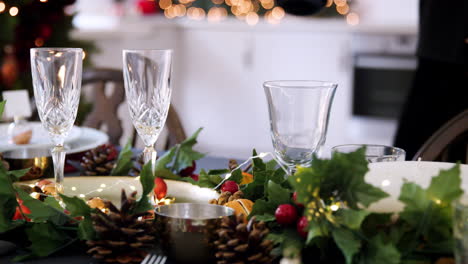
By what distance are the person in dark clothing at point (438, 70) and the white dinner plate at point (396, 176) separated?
1.35m

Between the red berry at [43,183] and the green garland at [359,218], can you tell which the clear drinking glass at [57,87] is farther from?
the green garland at [359,218]

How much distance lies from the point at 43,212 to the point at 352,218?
37cm

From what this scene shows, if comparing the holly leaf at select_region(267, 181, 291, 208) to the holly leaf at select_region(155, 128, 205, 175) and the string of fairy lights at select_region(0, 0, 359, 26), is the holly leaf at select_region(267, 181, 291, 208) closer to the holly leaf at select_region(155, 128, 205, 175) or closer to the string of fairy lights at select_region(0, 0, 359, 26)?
the holly leaf at select_region(155, 128, 205, 175)

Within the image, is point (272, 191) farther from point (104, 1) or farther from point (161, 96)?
point (104, 1)

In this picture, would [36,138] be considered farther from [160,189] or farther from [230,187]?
[230,187]

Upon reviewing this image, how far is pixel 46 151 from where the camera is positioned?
1102 mm

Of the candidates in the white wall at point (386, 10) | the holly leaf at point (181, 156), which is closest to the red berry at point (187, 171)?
the holly leaf at point (181, 156)

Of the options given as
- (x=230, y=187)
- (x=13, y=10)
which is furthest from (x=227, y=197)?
(x=13, y=10)

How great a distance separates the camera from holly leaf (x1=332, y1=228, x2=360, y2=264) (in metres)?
0.60

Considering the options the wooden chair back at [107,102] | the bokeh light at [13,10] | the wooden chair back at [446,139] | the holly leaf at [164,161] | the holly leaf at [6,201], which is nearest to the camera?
the holly leaf at [6,201]

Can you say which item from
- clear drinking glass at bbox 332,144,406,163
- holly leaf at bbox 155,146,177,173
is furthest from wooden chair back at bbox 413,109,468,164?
holly leaf at bbox 155,146,177,173

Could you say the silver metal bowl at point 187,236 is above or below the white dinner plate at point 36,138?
above

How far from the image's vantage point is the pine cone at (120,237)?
0.72m

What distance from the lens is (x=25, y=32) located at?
8.85 feet
